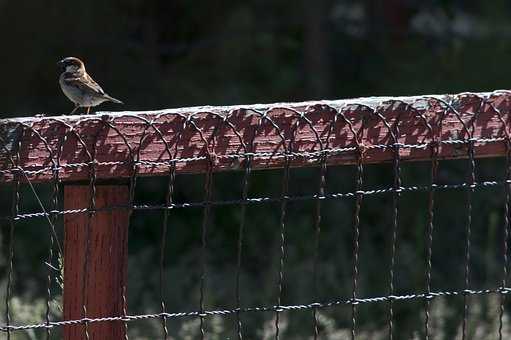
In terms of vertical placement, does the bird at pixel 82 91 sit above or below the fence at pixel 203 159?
above

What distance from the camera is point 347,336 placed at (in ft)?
17.1

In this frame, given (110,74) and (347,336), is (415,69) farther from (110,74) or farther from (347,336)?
(347,336)

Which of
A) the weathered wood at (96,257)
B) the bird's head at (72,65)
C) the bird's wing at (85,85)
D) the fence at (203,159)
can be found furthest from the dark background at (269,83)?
the weathered wood at (96,257)

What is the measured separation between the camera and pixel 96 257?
8.43ft

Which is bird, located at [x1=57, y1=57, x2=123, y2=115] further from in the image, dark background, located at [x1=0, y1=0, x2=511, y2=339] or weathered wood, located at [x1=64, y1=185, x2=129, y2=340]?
weathered wood, located at [x1=64, y1=185, x2=129, y2=340]

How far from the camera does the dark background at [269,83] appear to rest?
22.4ft

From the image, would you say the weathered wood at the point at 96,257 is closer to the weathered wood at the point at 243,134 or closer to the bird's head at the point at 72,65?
the weathered wood at the point at 243,134

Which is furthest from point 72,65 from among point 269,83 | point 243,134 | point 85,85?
point 269,83

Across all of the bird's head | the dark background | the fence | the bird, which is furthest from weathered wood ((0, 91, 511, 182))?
the dark background

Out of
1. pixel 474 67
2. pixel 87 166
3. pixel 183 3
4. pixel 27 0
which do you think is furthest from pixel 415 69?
pixel 87 166

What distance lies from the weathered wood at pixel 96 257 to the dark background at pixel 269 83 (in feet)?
11.8

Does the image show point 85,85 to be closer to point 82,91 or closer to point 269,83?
point 82,91

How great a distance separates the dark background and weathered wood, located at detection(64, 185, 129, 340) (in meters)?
3.60

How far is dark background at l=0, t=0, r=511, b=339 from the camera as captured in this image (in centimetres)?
683
